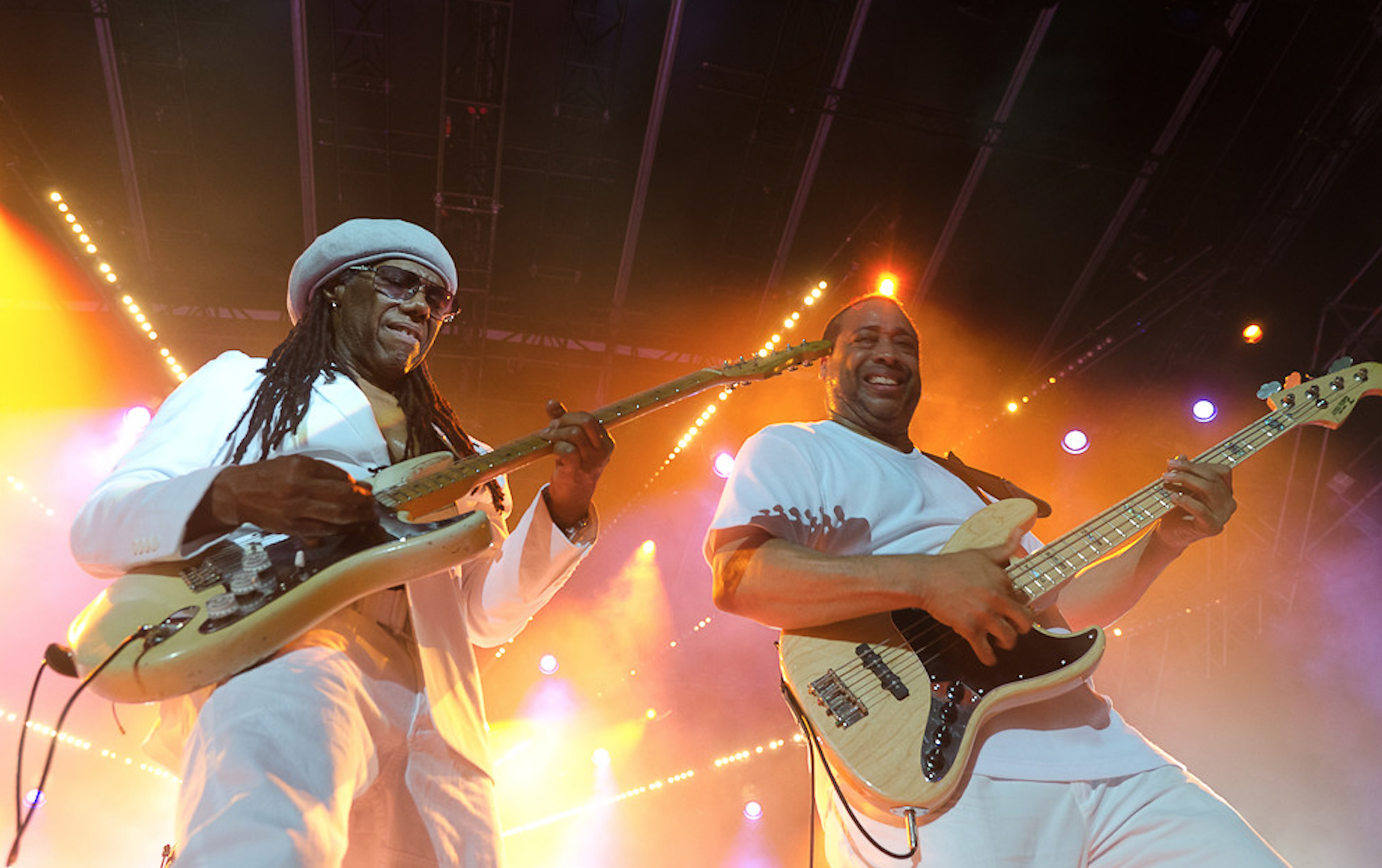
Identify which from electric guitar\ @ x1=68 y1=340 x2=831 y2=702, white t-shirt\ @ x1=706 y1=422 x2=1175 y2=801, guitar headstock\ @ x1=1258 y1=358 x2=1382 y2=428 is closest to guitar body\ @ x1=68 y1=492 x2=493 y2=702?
electric guitar\ @ x1=68 y1=340 x2=831 y2=702

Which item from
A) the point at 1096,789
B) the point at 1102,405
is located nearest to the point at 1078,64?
the point at 1102,405

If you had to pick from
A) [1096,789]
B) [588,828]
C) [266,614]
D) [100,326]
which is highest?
[100,326]

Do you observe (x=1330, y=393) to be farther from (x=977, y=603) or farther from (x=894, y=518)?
(x=977, y=603)

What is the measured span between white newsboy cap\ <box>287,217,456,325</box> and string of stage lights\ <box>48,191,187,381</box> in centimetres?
575

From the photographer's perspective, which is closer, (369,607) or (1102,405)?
(369,607)

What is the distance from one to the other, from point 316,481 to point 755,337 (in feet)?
22.8

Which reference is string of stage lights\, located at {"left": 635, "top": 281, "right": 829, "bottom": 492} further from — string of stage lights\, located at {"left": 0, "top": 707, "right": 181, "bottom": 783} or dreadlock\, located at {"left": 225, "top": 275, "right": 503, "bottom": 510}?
string of stage lights\, located at {"left": 0, "top": 707, "right": 181, "bottom": 783}

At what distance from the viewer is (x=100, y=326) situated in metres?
8.12

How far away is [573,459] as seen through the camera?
9.08 ft

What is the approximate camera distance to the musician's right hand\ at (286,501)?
6.62 feet

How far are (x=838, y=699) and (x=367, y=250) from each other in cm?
208

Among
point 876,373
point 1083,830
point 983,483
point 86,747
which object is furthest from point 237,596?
point 86,747

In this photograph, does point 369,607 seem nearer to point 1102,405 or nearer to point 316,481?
point 316,481

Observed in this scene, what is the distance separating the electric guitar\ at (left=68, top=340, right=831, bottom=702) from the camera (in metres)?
1.84
